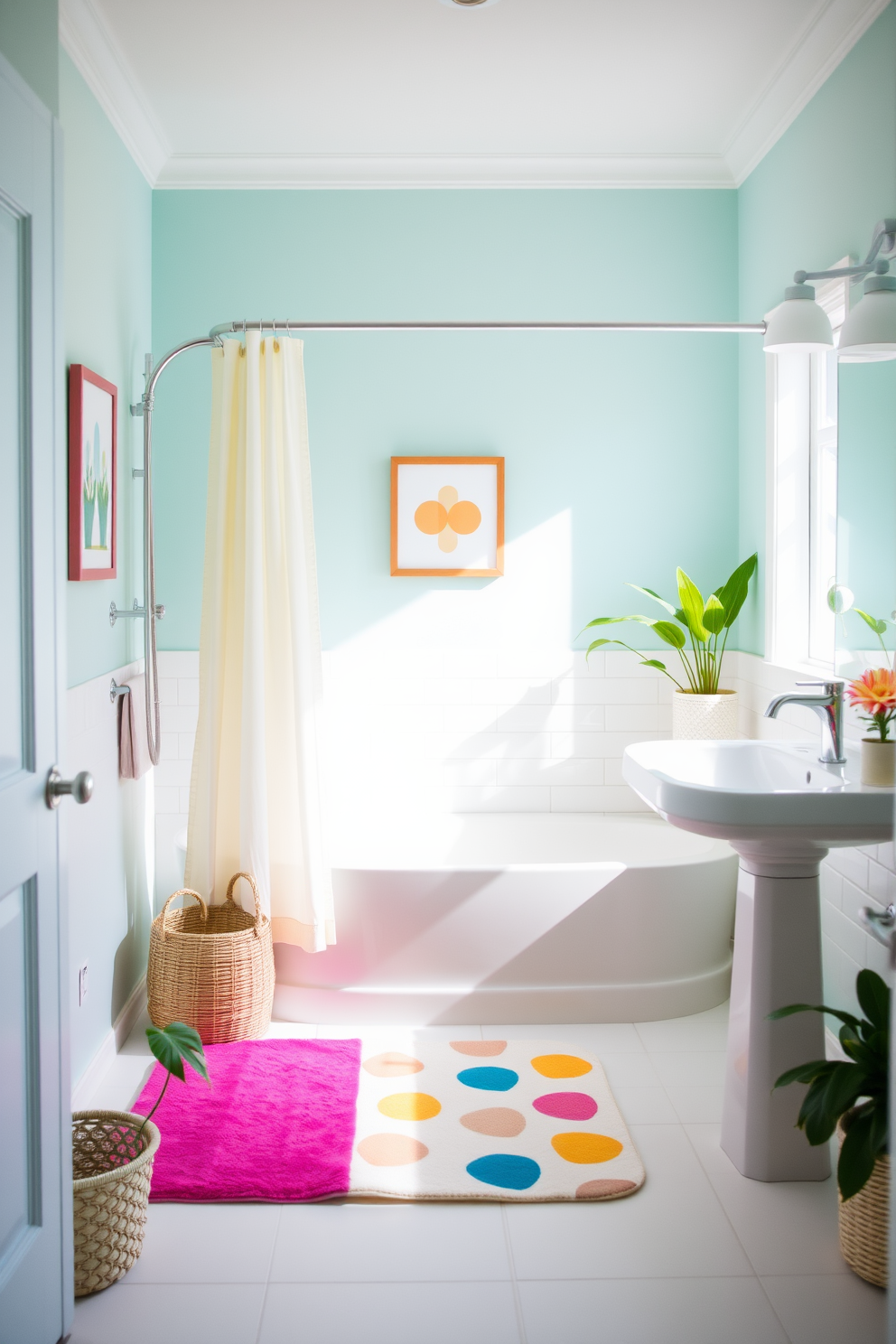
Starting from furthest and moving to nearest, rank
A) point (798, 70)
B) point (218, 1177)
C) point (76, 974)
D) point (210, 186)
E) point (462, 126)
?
point (210, 186)
point (462, 126)
point (798, 70)
point (76, 974)
point (218, 1177)

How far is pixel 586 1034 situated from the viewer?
314 centimetres

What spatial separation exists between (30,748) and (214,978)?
1.44 metres

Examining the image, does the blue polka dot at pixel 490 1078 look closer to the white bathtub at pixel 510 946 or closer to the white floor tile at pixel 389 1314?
the white bathtub at pixel 510 946

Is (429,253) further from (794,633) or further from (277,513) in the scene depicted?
(794,633)

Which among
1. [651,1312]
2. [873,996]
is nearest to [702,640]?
[873,996]

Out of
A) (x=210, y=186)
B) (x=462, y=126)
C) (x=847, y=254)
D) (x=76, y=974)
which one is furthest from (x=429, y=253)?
(x=76, y=974)

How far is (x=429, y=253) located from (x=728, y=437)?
50.5 inches

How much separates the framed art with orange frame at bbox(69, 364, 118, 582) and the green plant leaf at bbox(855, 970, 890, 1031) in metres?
2.14

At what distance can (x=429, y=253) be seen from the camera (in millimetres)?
3859

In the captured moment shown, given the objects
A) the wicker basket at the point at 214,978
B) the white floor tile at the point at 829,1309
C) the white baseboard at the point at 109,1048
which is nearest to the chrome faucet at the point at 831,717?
the white floor tile at the point at 829,1309

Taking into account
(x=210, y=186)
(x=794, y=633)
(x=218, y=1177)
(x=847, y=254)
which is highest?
(x=210, y=186)

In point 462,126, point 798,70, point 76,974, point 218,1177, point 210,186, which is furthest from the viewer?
point 210,186

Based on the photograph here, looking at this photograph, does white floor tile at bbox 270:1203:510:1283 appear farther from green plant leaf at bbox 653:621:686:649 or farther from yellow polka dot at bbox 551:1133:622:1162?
green plant leaf at bbox 653:621:686:649

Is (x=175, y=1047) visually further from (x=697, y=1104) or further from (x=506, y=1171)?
(x=697, y=1104)
